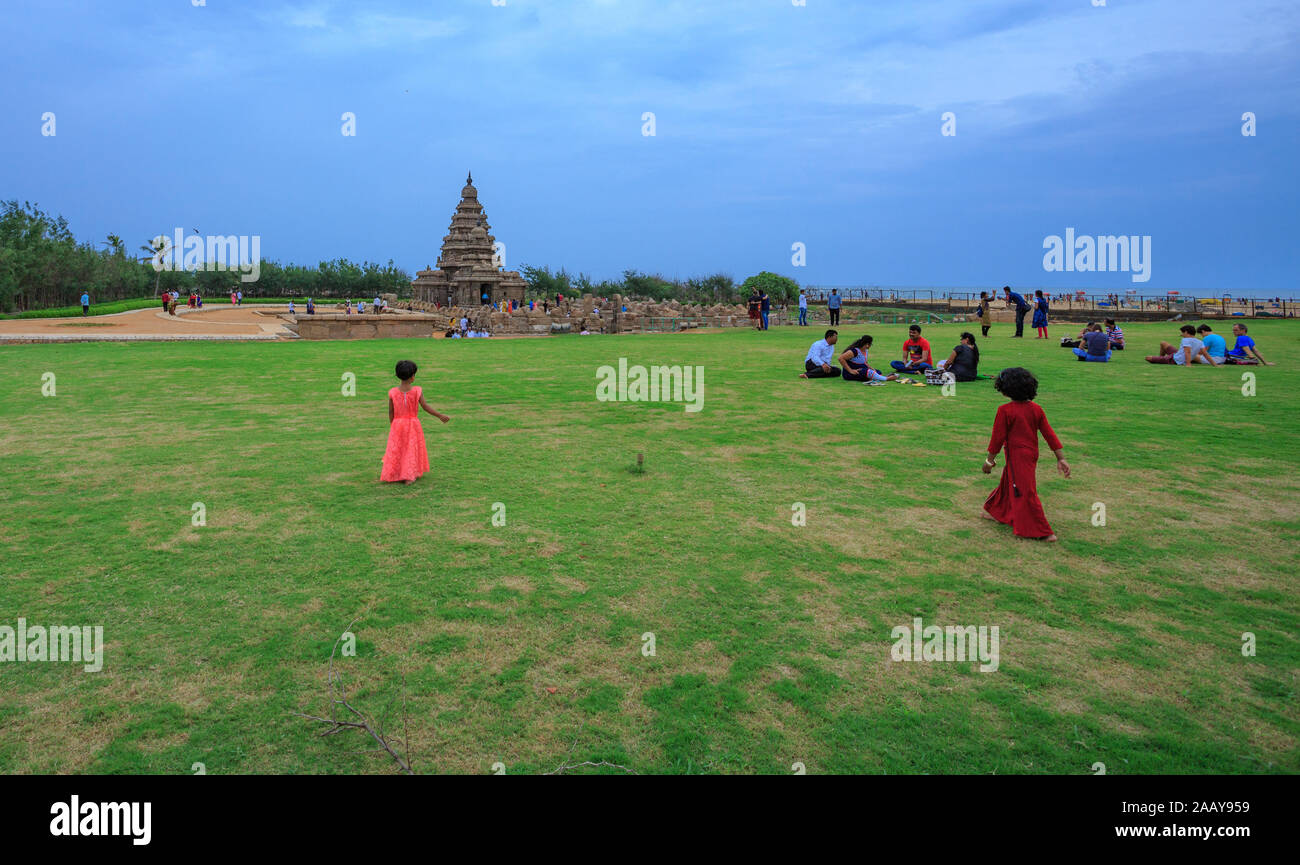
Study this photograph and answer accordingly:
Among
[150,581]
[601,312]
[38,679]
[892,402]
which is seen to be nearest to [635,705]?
[38,679]

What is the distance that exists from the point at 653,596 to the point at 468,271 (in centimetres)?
4555

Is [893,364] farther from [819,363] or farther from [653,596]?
[653,596]

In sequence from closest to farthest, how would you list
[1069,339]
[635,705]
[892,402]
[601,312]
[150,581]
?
[635,705], [150,581], [892,402], [1069,339], [601,312]

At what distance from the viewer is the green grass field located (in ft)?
Answer: 9.95

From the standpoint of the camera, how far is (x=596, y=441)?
8.77 meters

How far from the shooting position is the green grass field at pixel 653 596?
9.95 feet

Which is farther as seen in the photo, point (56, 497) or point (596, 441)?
point (596, 441)

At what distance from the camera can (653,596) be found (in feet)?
14.5

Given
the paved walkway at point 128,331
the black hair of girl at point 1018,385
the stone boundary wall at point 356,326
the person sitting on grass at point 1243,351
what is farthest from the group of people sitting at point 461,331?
the black hair of girl at point 1018,385

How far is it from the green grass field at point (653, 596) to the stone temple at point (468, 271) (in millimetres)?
38064

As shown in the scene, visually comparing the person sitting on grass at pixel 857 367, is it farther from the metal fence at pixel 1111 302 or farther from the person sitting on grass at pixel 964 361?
the metal fence at pixel 1111 302

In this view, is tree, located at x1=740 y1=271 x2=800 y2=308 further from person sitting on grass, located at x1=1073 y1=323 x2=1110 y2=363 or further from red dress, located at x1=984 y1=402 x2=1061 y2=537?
red dress, located at x1=984 y1=402 x2=1061 y2=537
